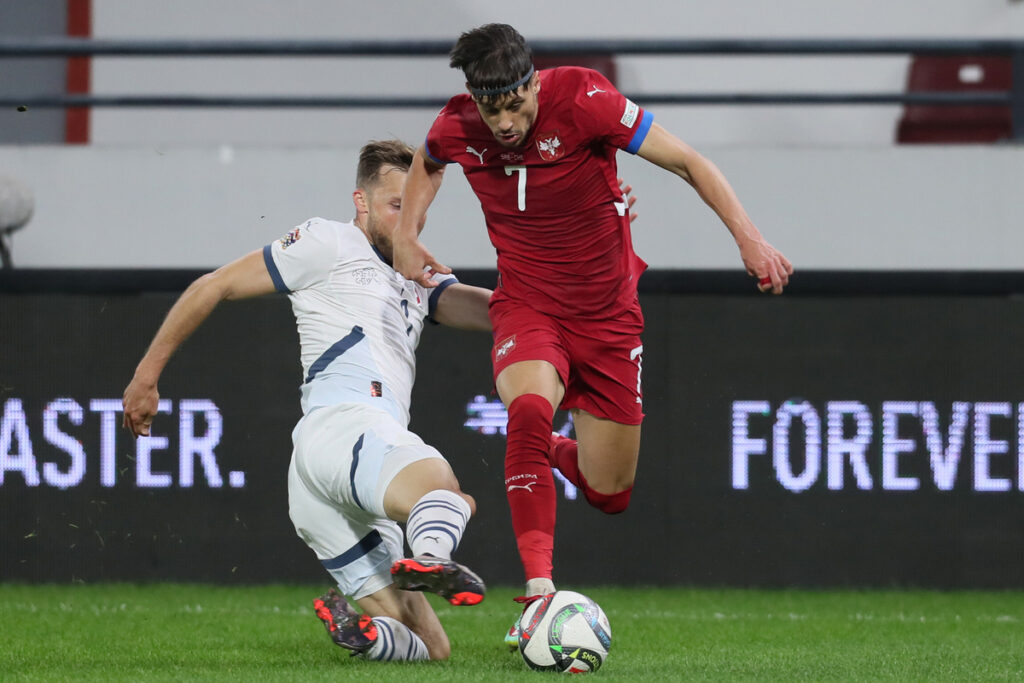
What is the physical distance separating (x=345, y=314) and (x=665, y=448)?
267 centimetres

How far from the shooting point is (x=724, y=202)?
15.5ft

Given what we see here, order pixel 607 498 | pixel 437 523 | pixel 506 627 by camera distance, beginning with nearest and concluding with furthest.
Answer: pixel 437 523 < pixel 607 498 < pixel 506 627

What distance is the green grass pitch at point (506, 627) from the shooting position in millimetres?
4656

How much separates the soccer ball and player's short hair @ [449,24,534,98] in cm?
152

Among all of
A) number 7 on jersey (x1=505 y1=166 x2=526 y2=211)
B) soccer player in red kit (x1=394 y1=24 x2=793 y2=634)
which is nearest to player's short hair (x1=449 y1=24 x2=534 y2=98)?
soccer player in red kit (x1=394 y1=24 x2=793 y2=634)

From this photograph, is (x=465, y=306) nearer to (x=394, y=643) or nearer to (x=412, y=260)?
(x=412, y=260)

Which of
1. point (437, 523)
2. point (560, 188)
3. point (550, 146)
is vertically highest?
point (550, 146)

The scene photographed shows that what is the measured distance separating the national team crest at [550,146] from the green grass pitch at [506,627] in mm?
1618

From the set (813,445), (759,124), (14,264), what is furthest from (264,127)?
(813,445)

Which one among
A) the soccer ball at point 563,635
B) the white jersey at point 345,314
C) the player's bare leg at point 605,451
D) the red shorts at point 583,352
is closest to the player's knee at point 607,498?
the player's bare leg at point 605,451

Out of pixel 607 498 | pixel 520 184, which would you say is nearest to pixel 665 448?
pixel 607 498

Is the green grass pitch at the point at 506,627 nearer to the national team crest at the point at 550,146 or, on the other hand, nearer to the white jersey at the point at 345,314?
the white jersey at the point at 345,314

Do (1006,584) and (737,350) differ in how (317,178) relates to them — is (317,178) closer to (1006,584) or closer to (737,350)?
(737,350)

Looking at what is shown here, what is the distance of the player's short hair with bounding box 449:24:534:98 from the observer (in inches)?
182
